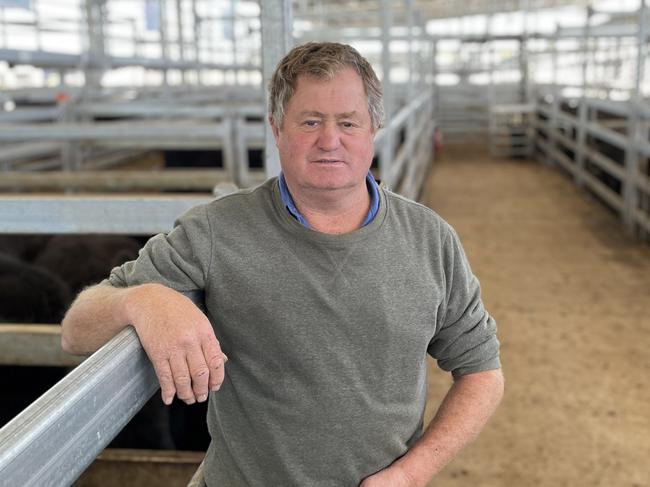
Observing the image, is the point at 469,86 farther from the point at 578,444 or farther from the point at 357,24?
the point at 357,24

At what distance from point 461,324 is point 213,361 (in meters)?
0.66

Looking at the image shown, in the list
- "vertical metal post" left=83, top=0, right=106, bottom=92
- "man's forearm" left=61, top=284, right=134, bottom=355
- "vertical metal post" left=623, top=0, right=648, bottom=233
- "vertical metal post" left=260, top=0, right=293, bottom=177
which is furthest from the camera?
"vertical metal post" left=83, top=0, right=106, bottom=92

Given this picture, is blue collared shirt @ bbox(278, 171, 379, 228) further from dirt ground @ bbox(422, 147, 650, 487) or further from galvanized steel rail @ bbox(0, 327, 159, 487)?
dirt ground @ bbox(422, 147, 650, 487)

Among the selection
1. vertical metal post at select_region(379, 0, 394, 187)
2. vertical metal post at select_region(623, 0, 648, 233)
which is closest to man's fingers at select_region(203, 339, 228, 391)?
vertical metal post at select_region(379, 0, 394, 187)

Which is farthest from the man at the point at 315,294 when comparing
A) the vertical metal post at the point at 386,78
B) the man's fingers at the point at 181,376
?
the vertical metal post at the point at 386,78

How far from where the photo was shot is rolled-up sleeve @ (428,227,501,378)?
1.59m

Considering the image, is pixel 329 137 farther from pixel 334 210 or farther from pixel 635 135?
pixel 635 135

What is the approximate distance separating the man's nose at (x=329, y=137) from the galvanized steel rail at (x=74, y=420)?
1.88 feet

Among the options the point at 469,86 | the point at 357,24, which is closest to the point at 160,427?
the point at 469,86

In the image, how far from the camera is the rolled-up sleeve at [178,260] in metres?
1.39

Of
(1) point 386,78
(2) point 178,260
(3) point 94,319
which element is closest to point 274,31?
(2) point 178,260

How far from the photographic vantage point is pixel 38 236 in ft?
13.7

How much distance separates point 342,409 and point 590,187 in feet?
25.7

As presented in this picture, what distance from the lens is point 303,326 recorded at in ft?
4.70
